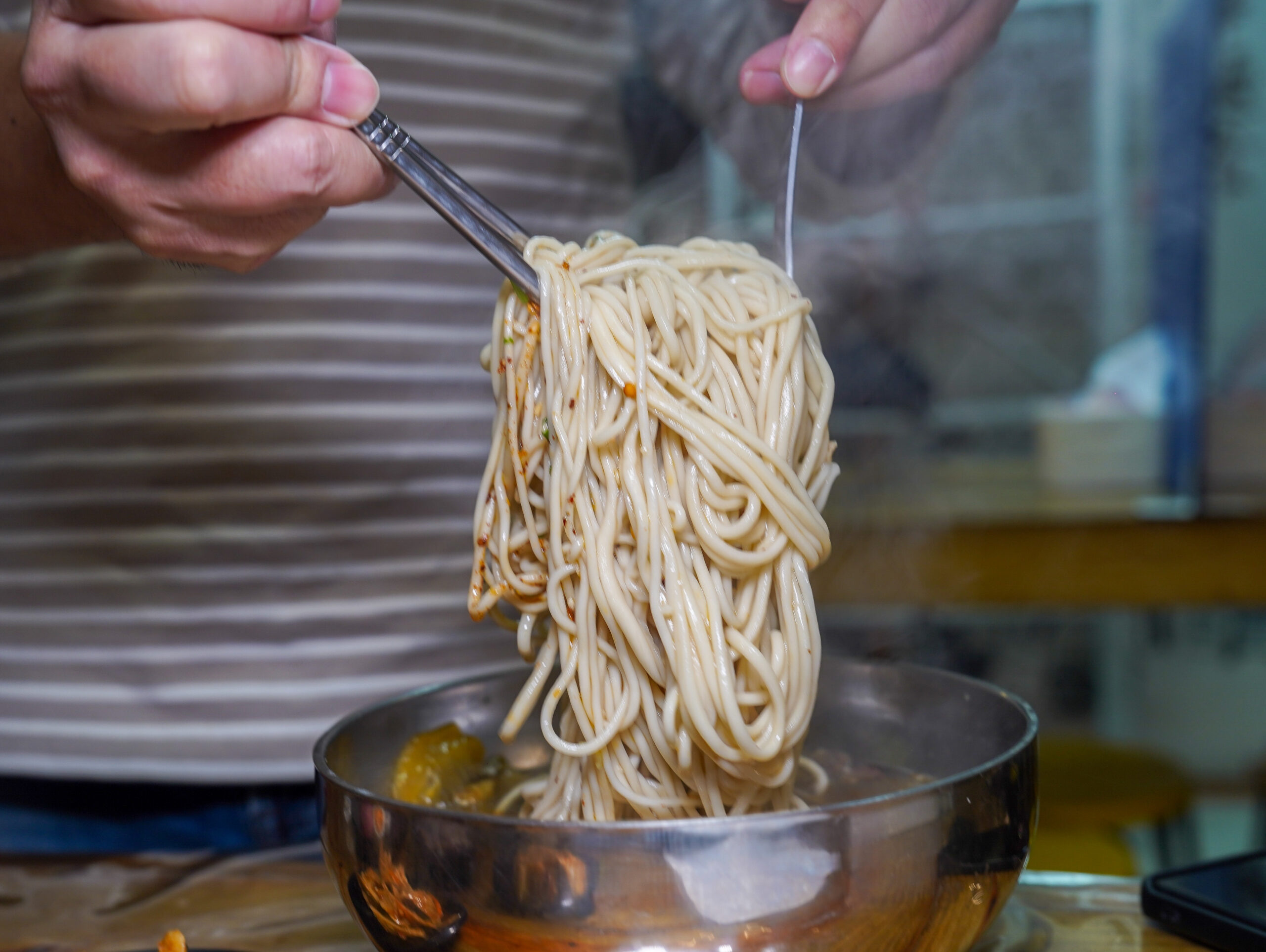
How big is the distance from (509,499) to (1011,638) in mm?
3773

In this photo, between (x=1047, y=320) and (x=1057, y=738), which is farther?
(x=1047, y=320)

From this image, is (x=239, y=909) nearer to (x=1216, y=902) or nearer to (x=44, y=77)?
(x=44, y=77)

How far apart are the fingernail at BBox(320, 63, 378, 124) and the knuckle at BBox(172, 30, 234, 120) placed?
3.7 inches

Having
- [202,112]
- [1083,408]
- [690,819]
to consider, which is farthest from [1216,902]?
[1083,408]

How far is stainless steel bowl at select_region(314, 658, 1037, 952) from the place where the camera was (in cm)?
62

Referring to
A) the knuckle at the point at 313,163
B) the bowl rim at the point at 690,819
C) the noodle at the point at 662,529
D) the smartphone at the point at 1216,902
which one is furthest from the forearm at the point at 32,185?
the smartphone at the point at 1216,902

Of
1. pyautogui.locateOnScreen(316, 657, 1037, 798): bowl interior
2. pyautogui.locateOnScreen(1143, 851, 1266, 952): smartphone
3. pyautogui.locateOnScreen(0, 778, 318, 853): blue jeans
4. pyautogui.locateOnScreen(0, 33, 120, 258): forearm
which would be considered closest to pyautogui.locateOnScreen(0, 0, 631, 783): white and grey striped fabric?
pyautogui.locateOnScreen(0, 778, 318, 853): blue jeans

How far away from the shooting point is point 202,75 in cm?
68

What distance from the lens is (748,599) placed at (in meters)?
0.87

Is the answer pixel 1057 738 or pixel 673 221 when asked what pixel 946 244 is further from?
pixel 673 221

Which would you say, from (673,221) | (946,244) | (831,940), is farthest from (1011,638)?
(831,940)

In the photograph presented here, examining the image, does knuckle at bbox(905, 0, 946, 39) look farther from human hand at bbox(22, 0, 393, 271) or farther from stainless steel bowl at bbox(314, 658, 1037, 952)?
stainless steel bowl at bbox(314, 658, 1037, 952)

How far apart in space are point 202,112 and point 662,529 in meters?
0.43

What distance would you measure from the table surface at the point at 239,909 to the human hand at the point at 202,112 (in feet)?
1.91
